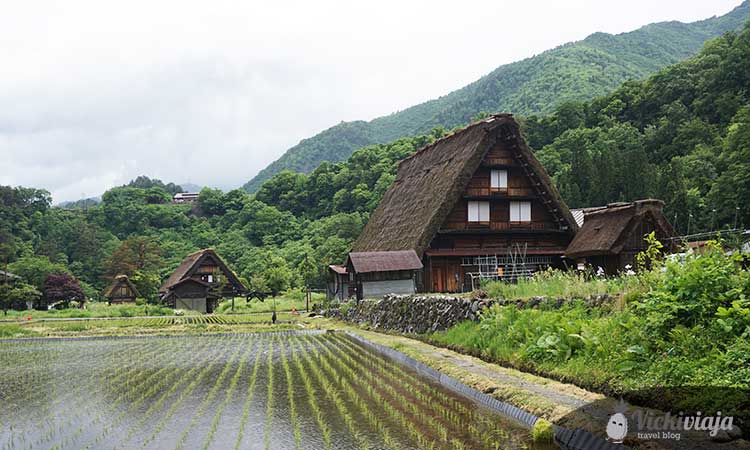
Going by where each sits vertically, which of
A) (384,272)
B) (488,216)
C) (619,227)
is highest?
(488,216)

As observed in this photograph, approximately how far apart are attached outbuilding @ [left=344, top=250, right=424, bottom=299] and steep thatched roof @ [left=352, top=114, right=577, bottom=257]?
83 centimetres

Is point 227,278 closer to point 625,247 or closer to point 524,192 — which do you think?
point 524,192

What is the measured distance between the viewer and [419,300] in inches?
706

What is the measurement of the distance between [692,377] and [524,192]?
72.4ft

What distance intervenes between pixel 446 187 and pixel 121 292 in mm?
37766

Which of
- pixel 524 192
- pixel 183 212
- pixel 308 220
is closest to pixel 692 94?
pixel 524 192

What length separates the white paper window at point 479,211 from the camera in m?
27.2

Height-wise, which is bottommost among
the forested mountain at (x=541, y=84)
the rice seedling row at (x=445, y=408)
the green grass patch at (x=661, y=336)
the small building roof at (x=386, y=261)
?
the rice seedling row at (x=445, y=408)

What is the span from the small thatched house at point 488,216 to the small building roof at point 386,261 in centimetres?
97

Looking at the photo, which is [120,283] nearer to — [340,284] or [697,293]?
[340,284]

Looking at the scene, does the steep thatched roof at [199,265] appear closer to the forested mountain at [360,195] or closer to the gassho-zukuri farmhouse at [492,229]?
the forested mountain at [360,195]

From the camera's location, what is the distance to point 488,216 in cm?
2748

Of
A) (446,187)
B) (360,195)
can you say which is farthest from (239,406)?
(360,195)

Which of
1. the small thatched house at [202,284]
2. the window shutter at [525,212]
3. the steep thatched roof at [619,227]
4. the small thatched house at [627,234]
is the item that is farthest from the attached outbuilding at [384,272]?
the small thatched house at [202,284]
